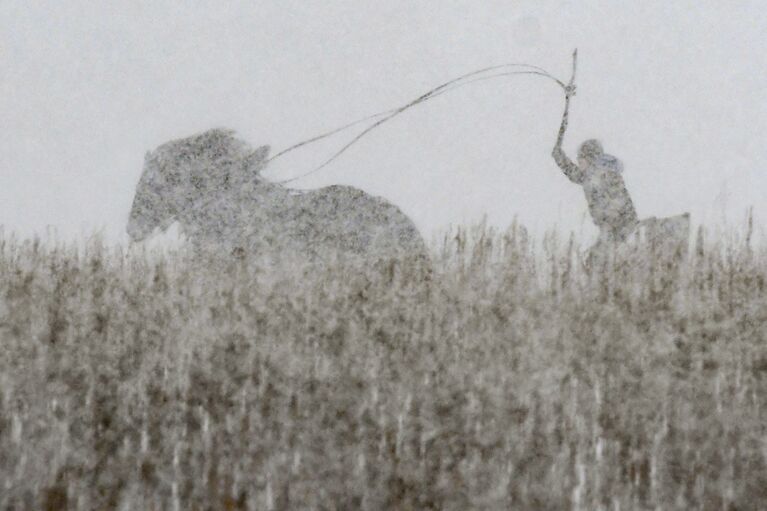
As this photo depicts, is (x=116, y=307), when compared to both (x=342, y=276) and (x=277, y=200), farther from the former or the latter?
(x=277, y=200)

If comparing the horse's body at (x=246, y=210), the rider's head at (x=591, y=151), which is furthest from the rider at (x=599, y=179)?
A: the horse's body at (x=246, y=210)

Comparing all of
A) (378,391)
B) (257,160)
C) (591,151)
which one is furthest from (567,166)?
(378,391)

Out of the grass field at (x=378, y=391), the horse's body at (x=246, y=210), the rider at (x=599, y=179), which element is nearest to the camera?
the grass field at (x=378, y=391)

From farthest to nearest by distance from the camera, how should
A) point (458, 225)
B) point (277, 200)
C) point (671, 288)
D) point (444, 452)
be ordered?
point (277, 200), point (458, 225), point (671, 288), point (444, 452)

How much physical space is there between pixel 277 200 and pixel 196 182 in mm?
588

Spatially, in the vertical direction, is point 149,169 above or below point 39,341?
above

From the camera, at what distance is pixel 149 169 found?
247 inches

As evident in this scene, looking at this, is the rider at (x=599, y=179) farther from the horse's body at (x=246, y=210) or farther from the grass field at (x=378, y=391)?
the grass field at (x=378, y=391)

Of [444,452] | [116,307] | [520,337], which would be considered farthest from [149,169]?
[444,452]

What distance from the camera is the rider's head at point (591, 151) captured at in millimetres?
6145

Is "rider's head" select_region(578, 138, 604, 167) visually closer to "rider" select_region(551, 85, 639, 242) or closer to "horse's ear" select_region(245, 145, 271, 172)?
"rider" select_region(551, 85, 639, 242)

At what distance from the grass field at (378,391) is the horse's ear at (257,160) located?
1827mm

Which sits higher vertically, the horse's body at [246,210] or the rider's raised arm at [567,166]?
the rider's raised arm at [567,166]

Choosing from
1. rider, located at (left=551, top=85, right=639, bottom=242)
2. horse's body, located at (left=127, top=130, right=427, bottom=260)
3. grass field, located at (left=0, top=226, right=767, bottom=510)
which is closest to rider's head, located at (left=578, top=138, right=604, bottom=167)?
rider, located at (left=551, top=85, right=639, bottom=242)
